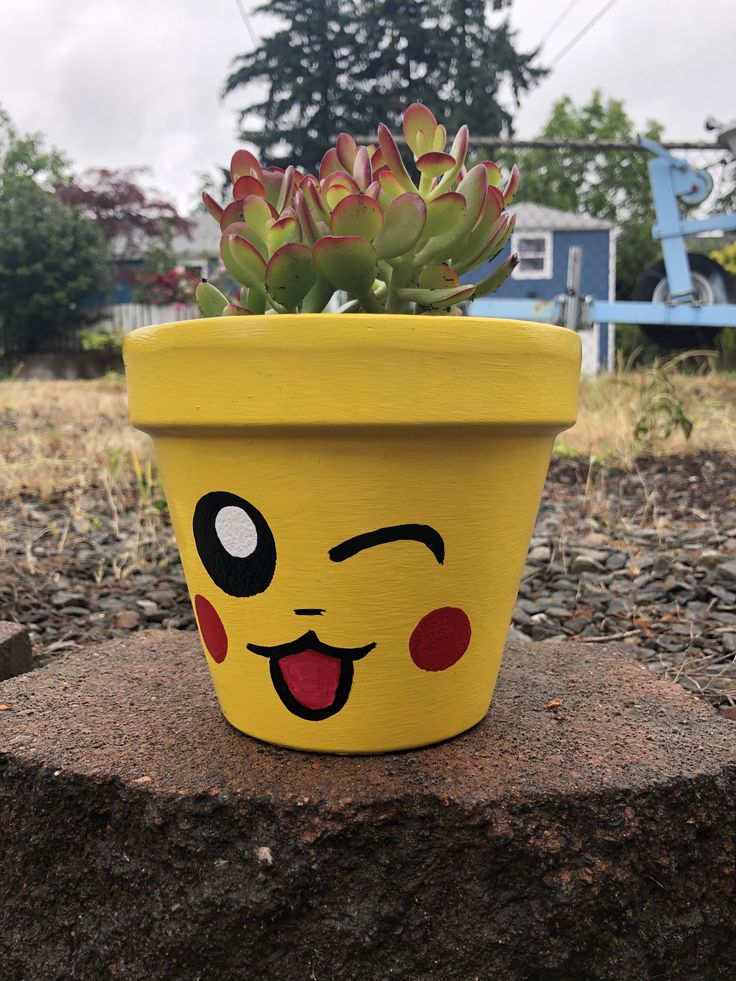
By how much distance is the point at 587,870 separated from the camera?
0.85 m

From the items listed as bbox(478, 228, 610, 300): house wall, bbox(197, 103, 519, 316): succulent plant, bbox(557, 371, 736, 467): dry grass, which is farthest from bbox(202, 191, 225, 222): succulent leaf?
bbox(478, 228, 610, 300): house wall

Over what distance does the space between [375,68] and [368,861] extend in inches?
557

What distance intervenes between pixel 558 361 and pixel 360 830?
55cm

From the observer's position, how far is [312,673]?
0.88 metres

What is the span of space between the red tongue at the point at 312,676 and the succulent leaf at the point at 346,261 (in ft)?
1.34

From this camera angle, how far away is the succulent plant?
2.72 ft

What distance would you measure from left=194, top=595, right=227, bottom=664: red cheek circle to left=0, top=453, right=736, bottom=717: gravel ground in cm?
82

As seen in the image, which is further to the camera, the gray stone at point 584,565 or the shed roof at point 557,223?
the shed roof at point 557,223

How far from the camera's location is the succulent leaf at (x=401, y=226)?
2.66 ft

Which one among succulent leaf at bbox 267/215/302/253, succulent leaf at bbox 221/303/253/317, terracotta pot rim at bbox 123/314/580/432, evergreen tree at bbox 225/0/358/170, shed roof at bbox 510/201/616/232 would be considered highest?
evergreen tree at bbox 225/0/358/170

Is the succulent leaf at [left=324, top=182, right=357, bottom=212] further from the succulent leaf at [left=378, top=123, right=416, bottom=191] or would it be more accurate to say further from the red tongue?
the red tongue

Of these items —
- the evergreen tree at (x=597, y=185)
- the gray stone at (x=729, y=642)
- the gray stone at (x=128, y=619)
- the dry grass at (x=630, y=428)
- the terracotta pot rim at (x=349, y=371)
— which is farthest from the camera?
the evergreen tree at (x=597, y=185)

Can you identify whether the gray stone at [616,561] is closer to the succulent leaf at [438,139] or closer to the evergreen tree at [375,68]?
the succulent leaf at [438,139]

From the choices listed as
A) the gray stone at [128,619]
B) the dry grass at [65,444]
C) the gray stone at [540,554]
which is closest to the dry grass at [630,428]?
the gray stone at [540,554]
